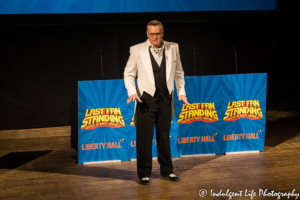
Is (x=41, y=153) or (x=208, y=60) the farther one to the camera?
(x=208, y=60)

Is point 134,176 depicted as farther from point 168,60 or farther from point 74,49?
point 74,49

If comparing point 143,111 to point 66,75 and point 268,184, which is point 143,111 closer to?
point 268,184

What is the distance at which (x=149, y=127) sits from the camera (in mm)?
3064

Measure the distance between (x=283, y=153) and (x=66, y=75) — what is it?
3.64 meters

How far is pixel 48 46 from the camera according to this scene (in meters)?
5.47

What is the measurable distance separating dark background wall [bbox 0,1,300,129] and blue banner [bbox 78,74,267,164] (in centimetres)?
210

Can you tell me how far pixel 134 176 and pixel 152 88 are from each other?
3.19 ft

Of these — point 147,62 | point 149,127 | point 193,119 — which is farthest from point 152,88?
point 193,119

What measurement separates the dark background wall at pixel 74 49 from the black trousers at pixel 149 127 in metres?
2.76

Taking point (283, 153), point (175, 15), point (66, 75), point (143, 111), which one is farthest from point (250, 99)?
point (66, 75)

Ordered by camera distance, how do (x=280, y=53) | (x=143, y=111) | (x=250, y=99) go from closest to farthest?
(x=143, y=111), (x=250, y=99), (x=280, y=53)

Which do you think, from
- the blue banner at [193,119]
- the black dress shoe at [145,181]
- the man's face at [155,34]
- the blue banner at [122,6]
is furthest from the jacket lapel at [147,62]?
the blue banner at [122,6]

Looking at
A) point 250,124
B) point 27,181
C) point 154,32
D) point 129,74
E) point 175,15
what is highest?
point 175,15

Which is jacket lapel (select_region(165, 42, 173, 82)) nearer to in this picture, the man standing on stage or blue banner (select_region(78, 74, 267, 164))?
the man standing on stage
